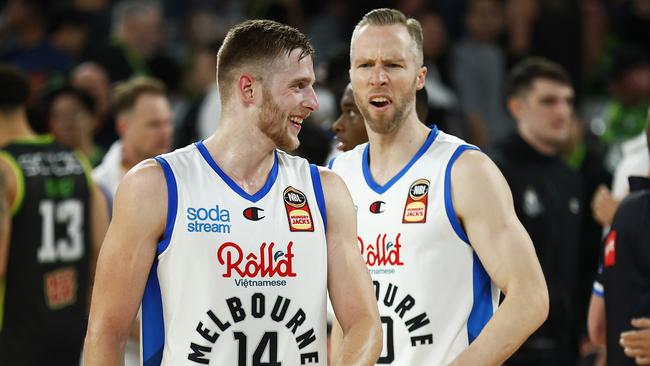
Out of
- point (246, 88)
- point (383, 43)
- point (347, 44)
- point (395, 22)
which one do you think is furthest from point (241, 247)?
point (347, 44)

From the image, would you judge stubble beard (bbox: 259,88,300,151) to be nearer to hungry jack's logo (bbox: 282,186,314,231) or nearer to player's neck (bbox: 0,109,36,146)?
hungry jack's logo (bbox: 282,186,314,231)

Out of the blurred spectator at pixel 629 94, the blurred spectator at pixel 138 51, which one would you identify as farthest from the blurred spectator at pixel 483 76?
the blurred spectator at pixel 138 51

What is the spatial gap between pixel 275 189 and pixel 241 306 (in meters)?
0.47

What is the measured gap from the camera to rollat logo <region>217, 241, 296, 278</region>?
4.15 m

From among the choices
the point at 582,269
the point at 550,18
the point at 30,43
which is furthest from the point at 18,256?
the point at 550,18

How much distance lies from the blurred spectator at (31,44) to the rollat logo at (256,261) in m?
8.25

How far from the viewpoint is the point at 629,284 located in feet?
17.5

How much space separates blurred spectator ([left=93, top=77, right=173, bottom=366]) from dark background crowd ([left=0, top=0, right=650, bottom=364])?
1270 millimetres

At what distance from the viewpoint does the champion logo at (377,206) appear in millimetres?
5090

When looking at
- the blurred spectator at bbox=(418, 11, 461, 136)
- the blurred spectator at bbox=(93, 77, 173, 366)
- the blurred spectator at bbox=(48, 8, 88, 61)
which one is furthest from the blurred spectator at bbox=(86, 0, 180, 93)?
the blurred spectator at bbox=(93, 77, 173, 366)

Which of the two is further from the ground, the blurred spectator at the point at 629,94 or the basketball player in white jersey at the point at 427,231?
the blurred spectator at the point at 629,94

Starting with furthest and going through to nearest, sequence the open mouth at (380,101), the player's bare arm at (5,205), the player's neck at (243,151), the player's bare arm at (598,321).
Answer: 1. the player's bare arm at (5,205)
2. the player's bare arm at (598,321)
3. the open mouth at (380,101)
4. the player's neck at (243,151)

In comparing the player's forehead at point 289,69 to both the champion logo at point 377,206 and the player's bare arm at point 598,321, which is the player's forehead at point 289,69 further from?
the player's bare arm at point 598,321

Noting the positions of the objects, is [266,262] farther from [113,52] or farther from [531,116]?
[113,52]
